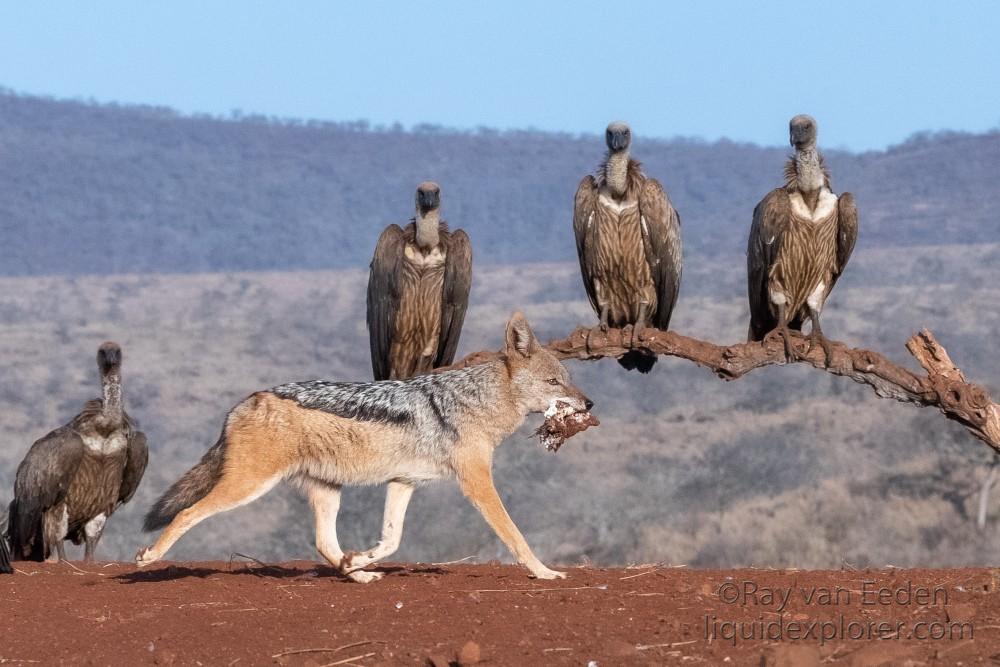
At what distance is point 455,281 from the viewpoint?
39.9ft

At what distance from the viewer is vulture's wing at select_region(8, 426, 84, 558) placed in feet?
41.7

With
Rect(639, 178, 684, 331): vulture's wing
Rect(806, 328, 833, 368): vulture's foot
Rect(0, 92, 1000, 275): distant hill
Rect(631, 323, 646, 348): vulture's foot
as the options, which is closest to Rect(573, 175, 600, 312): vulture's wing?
Rect(639, 178, 684, 331): vulture's wing

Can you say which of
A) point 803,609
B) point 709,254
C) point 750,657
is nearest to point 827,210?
point 803,609

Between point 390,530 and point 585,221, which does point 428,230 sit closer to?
point 585,221

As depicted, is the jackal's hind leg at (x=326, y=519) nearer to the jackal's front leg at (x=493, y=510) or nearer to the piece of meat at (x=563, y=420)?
the jackal's front leg at (x=493, y=510)

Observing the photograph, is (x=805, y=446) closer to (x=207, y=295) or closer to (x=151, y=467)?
(x=151, y=467)

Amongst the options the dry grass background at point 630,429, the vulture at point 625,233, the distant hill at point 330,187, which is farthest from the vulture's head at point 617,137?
the distant hill at point 330,187

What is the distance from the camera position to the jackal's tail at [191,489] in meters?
8.70

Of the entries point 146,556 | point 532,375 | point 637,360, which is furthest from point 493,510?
point 637,360

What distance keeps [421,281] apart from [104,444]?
2.84 metres

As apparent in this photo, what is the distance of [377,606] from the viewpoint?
305 inches

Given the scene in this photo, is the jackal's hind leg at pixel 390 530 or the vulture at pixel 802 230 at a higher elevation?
the vulture at pixel 802 230

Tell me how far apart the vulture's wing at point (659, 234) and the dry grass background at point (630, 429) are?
110 inches

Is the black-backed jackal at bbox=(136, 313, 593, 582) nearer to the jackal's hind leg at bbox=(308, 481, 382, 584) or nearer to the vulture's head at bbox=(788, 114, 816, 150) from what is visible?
the jackal's hind leg at bbox=(308, 481, 382, 584)
